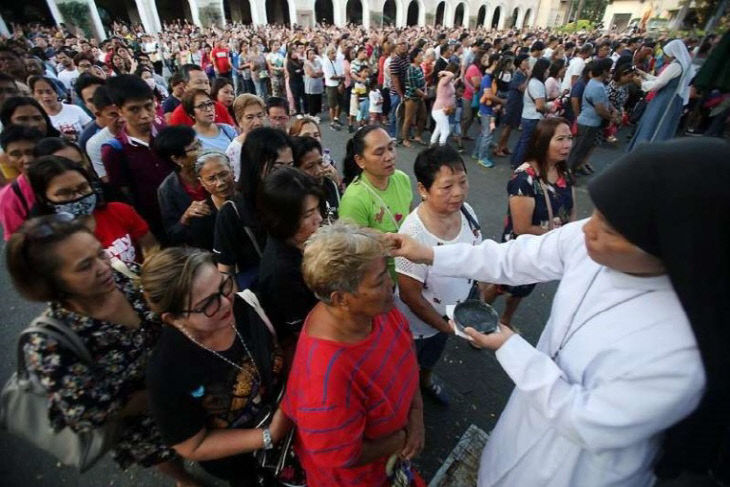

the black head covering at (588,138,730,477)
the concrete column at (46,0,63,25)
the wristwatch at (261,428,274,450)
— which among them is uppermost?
the concrete column at (46,0,63,25)

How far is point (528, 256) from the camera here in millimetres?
1746

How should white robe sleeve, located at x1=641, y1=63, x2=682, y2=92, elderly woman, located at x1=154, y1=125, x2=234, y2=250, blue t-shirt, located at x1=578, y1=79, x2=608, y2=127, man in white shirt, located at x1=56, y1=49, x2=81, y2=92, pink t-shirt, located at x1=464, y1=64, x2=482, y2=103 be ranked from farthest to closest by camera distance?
pink t-shirt, located at x1=464, y1=64, x2=482, y2=103
man in white shirt, located at x1=56, y1=49, x2=81, y2=92
blue t-shirt, located at x1=578, y1=79, x2=608, y2=127
white robe sleeve, located at x1=641, y1=63, x2=682, y2=92
elderly woman, located at x1=154, y1=125, x2=234, y2=250

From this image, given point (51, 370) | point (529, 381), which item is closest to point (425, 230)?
point (529, 381)

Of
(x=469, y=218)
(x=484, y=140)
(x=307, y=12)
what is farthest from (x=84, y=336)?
(x=307, y=12)

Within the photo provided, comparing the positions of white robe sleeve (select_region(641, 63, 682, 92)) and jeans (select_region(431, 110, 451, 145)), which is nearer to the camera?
white robe sleeve (select_region(641, 63, 682, 92))

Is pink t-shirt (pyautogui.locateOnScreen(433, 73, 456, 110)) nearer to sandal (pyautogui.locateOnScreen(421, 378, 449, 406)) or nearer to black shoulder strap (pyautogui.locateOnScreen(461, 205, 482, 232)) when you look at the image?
A: black shoulder strap (pyautogui.locateOnScreen(461, 205, 482, 232))

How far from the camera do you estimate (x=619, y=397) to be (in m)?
1.04

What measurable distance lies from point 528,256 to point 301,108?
10622 mm

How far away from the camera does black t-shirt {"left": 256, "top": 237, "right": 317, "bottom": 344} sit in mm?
1878

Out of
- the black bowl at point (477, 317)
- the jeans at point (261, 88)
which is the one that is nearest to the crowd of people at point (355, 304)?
the black bowl at point (477, 317)

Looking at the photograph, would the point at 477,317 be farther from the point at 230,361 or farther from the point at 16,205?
the point at 16,205

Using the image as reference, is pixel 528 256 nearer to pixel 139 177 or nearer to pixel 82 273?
pixel 82 273

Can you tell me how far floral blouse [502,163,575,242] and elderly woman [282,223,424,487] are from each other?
192cm

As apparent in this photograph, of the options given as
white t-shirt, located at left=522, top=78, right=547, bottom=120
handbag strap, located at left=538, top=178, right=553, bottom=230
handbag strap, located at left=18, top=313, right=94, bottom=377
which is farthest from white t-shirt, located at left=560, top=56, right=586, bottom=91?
handbag strap, located at left=18, top=313, right=94, bottom=377
